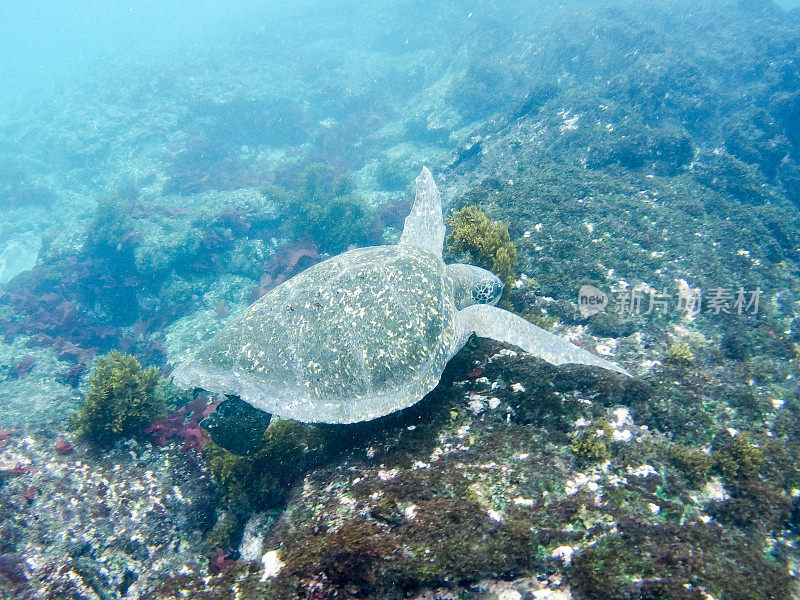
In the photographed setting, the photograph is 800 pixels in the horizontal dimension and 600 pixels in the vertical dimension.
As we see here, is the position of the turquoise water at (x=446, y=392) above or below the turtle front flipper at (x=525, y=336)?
below

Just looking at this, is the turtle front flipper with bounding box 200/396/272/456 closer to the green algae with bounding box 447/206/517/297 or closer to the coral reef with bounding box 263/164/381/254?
the green algae with bounding box 447/206/517/297

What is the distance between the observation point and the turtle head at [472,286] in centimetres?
512

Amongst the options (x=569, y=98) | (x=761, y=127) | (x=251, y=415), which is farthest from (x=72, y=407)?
(x=761, y=127)

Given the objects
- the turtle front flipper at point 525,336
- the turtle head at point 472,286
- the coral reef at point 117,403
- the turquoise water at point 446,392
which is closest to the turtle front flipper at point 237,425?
the turquoise water at point 446,392

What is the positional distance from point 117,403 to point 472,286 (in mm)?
5383

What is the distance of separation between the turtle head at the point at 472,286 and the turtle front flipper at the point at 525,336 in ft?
1.35

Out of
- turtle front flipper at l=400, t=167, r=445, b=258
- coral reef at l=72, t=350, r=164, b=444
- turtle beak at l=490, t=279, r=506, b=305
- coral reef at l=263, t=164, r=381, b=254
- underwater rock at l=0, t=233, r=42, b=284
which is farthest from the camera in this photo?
underwater rock at l=0, t=233, r=42, b=284

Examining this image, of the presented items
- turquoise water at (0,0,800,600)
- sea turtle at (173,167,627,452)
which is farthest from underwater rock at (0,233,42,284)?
sea turtle at (173,167,627,452)

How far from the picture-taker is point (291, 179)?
20.3m

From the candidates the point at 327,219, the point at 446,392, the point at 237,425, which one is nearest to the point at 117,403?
the point at 237,425

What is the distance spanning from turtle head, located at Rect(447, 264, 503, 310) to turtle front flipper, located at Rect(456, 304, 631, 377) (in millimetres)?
410

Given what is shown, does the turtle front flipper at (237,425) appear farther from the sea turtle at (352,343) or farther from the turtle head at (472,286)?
the turtle head at (472,286)

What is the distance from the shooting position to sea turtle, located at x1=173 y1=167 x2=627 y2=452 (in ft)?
13.5

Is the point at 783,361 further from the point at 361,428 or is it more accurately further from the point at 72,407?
the point at 72,407
